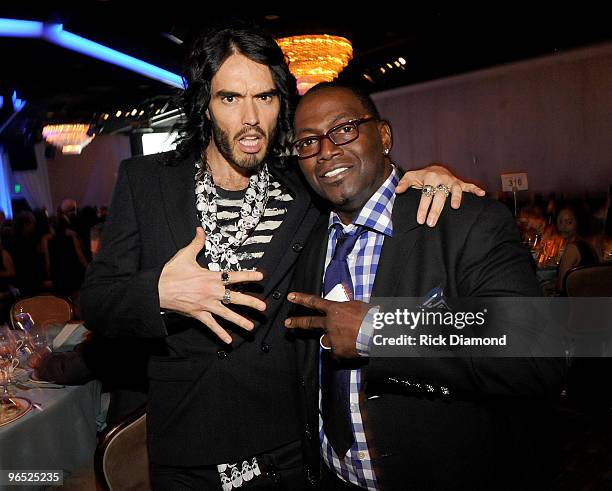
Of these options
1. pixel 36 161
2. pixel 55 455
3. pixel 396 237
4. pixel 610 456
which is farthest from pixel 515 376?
pixel 36 161

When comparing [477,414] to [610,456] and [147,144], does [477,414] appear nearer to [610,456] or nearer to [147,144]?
[610,456]

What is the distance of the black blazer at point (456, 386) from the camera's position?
1324 mm

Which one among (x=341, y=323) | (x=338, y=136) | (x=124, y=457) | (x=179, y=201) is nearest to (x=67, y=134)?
(x=124, y=457)

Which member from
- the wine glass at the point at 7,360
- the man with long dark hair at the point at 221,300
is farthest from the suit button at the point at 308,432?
the wine glass at the point at 7,360

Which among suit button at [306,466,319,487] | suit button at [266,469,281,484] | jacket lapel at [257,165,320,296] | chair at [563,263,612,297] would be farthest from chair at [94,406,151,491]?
chair at [563,263,612,297]

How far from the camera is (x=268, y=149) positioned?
1.86 metres

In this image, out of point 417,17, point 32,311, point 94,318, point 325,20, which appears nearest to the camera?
point 94,318

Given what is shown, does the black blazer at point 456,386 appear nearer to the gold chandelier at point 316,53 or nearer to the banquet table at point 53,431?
the banquet table at point 53,431

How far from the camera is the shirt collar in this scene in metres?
1.57

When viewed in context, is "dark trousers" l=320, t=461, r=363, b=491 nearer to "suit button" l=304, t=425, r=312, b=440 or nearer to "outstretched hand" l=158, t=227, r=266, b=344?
"suit button" l=304, t=425, r=312, b=440

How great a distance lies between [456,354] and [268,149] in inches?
37.3

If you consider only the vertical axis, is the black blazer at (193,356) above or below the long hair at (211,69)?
below

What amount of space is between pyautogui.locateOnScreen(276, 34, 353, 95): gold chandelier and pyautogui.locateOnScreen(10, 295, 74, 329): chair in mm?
3256

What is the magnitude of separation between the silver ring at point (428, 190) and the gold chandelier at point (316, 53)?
436 centimetres
